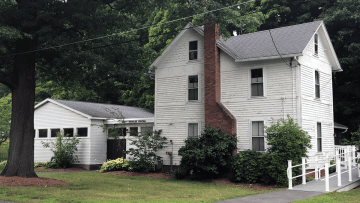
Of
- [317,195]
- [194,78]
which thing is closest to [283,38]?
[194,78]

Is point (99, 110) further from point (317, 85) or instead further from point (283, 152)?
point (283, 152)

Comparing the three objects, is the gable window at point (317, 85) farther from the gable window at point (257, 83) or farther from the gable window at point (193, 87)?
the gable window at point (193, 87)

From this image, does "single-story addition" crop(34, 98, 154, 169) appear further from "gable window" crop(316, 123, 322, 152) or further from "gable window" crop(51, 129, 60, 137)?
"gable window" crop(316, 123, 322, 152)

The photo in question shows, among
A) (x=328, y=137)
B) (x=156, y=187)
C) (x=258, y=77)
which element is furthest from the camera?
(x=328, y=137)

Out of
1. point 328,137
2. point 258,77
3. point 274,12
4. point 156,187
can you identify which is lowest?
point 156,187

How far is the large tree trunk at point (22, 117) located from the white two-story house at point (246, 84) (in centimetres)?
791

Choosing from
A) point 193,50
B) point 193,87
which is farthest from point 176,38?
point 193,87

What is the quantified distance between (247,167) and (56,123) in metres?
16.4

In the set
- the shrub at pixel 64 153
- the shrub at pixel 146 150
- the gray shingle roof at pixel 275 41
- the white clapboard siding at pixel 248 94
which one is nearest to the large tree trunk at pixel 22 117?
the shrub at pixel 146 150

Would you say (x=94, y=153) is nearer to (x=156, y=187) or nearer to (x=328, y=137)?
(x=156, y=187)

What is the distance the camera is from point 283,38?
850 inches

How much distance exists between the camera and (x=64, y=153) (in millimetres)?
26781

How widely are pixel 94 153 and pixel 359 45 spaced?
2048 centimetres

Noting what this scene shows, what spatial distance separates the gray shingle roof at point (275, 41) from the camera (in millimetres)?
20031
